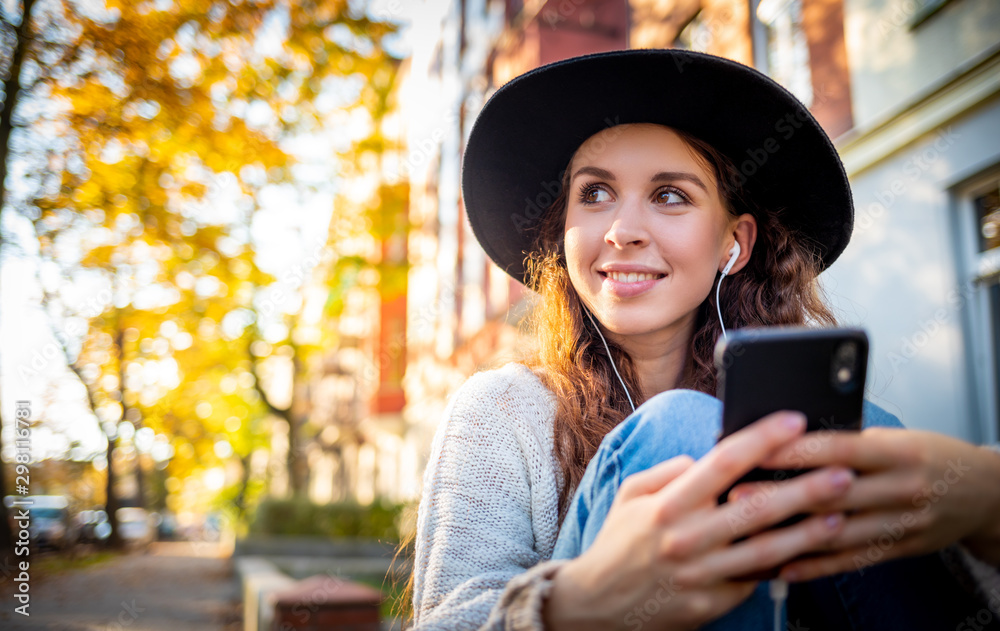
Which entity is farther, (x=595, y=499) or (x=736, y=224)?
(x=736, y=224)

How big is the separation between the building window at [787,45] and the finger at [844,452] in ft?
22.8

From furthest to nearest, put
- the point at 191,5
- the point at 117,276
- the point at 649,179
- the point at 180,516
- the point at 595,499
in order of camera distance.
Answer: the point at 180,516
the point at 117,276
the point at 191,5
the point at 649,179
the point at 595,499

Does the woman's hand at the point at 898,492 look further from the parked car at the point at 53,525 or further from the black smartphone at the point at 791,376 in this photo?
the parked car at the point at 53,525

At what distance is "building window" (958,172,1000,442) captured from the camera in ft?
18.0

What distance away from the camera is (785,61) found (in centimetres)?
762

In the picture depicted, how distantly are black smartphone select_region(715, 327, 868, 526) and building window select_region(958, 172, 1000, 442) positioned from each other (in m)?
5.46

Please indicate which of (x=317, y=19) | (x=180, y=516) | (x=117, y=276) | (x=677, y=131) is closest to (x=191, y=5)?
(x=317, y=19)

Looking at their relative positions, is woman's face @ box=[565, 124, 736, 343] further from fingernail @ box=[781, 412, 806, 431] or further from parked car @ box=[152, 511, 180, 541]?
parked car @ box=[152, 511, 180, 541]

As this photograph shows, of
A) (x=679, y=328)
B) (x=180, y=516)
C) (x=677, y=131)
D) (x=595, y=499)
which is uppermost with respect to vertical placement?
(x=677, y=131)

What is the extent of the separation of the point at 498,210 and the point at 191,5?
661 cm

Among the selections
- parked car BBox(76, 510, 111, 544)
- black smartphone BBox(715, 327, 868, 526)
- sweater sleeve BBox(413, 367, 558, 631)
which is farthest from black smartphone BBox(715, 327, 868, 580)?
parked car BBox(76, 510, 111, 544)

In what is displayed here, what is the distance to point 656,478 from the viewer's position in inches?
43.4

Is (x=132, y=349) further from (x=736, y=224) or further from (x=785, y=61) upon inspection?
(x=736, y=224)

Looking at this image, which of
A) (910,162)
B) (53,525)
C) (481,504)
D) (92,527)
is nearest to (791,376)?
(481,504)
